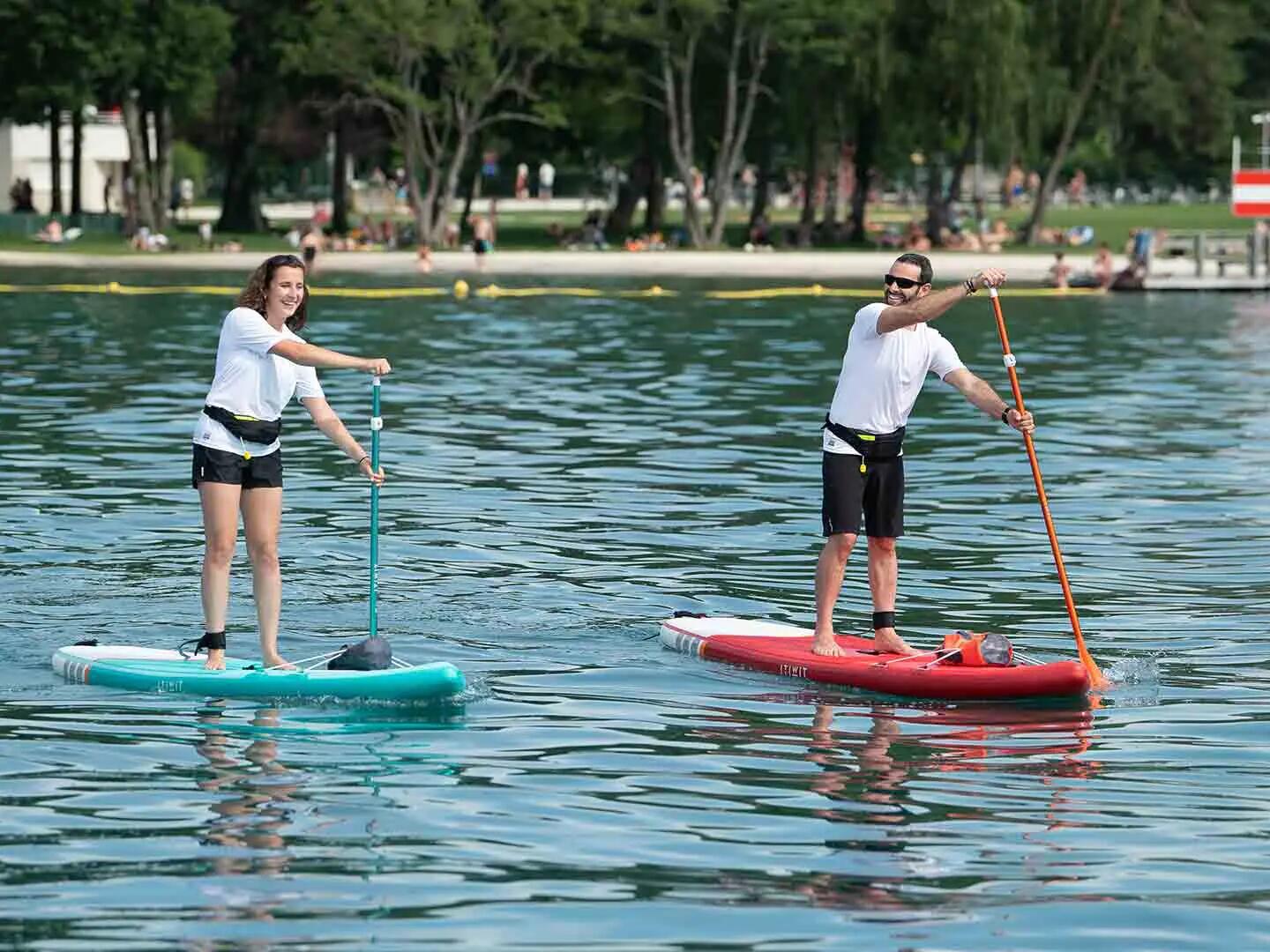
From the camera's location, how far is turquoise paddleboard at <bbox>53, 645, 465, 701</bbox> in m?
11.7

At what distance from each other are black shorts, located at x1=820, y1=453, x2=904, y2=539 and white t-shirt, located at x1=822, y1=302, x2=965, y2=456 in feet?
0.32

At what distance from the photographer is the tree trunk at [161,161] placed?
74938 mm

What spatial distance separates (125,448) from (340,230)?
59.7m

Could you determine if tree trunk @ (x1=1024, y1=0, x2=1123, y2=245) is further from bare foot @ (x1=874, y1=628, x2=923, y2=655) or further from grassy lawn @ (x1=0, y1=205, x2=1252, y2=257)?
bare foot @ (x1=874, y1=628, x2=923, y2=655)

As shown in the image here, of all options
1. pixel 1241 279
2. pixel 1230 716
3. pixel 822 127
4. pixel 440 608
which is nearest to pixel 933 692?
pixel 1230 716

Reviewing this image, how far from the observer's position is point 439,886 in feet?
28.8

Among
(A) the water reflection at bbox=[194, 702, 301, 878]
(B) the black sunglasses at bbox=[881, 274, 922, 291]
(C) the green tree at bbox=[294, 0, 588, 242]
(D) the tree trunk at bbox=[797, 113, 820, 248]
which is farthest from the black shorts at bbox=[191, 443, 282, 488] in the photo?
(D) the tree trunk at bbox=[797, 113, 820, 248]

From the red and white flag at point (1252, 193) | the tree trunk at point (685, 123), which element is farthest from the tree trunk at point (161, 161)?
the red and white flag at point (1252, 193)

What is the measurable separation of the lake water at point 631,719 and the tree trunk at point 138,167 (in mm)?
46734

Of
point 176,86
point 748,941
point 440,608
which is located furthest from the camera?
point 176,86

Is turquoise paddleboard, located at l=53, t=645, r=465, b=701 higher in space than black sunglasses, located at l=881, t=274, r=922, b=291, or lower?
lower

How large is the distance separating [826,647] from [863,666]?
382 mm

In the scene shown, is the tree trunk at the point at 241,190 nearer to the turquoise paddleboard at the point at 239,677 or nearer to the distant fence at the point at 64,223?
the distant fence at the point at 64,223

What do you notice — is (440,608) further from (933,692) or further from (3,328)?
(3,328)
